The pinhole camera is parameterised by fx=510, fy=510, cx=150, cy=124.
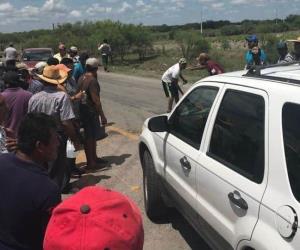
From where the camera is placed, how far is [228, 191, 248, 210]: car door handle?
3.08m

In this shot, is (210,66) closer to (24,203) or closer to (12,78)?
(12,78)

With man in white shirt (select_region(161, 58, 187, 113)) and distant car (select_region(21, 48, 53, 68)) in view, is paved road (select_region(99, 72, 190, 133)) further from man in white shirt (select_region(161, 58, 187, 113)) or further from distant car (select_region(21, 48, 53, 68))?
distant car (select_region(21, 48, 53, 68))

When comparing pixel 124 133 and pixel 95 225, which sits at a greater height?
pixel 95 225

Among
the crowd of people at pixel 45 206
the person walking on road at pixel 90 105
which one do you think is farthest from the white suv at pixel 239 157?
the person walking on road at pixel 90 105

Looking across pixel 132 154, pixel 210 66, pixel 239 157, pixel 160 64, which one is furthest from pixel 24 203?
pixel 160 64

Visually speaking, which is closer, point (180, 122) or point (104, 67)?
point (180, 122)

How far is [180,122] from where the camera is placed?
15.6 feet

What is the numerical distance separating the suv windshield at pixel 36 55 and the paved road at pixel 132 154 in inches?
105

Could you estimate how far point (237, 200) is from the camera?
3176 mm

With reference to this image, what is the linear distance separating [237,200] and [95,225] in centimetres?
165

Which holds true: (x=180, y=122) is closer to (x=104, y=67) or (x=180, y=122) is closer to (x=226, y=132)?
(x=226, y=132)

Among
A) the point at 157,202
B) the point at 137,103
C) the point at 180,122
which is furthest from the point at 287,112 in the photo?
the point at 137,103

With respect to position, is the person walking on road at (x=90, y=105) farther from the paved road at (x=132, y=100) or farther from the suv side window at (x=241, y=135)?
the suv side window at (x=241, y=135)

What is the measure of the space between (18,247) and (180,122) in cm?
254
